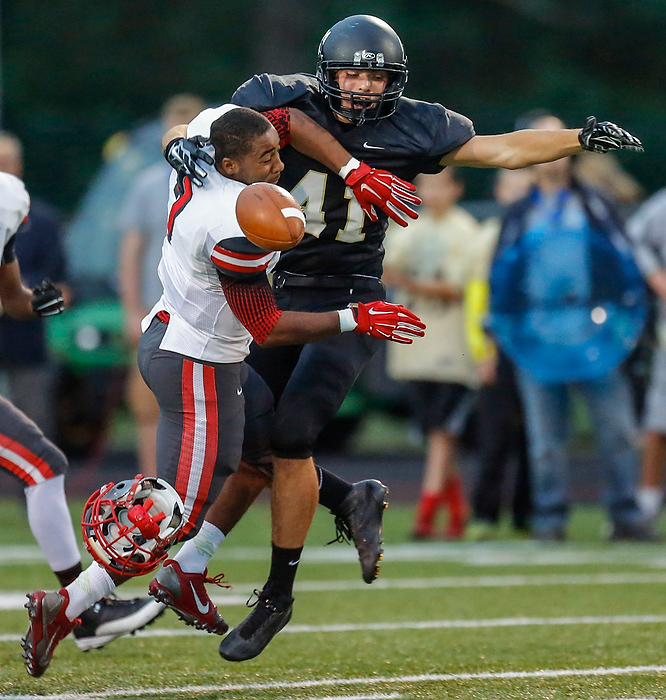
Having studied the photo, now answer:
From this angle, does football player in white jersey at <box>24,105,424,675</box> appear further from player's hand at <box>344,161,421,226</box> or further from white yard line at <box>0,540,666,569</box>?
white yard line at <box>0,540,666,569</box>

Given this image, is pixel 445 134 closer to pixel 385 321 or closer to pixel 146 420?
pixel 385 321

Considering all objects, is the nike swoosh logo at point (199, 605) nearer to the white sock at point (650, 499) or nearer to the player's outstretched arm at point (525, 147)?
the player's outstretched arm at point (525, 147)

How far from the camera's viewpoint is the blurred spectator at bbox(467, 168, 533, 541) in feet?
26.3

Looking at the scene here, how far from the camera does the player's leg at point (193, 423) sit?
14.0 feet

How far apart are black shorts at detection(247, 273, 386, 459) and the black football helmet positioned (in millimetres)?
578

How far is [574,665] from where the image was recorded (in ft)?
14.8

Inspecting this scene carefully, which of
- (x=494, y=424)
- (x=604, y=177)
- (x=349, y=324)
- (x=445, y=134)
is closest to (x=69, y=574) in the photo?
(x=349, y=324)

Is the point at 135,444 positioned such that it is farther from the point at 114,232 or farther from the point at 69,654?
the point at 69,654

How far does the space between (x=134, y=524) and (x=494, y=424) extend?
421 centimetres

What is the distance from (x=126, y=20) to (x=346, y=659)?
16.9 meters

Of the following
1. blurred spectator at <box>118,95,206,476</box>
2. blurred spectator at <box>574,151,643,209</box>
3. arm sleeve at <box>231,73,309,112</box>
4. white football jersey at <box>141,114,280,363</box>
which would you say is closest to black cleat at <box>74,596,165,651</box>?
white football jersey at <box>141,114,280,363</box>

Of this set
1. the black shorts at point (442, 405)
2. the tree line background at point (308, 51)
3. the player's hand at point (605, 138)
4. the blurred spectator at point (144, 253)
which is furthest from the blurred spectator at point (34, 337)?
the tree line background at point (308, 51)

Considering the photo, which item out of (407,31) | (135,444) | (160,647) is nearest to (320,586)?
(160,647)

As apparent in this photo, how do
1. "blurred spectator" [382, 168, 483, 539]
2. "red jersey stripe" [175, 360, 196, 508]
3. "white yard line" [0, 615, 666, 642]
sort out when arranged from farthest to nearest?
"blurred spectator" [382, 168, 483, 539], "white yard line" [0, 615, 666, 642], "red jersey stripe" [175, 360, 196, 508]
